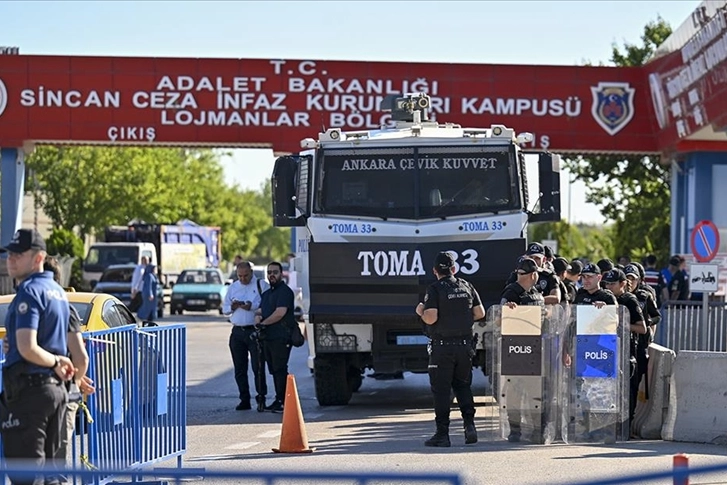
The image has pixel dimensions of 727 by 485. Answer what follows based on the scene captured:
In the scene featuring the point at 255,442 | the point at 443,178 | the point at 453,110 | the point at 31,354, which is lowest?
the point at 255,442

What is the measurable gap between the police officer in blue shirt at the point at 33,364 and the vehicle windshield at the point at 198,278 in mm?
39823

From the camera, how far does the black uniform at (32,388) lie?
791 centimetres

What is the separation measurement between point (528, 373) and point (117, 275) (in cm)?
3222

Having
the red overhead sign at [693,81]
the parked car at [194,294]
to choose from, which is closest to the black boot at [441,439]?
the red overhead sign at [693,81]

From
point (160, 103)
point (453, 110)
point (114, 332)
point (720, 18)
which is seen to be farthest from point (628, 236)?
point (114, 332)

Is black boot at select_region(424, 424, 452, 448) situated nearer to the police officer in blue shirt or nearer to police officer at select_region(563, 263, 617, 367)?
police officer at select_region(563, 263, 617, 367)

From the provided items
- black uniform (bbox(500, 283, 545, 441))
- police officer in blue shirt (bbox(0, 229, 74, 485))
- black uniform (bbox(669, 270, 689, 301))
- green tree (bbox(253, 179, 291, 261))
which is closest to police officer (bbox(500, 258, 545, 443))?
black uniform (bbox(500, 283, 545, 441))

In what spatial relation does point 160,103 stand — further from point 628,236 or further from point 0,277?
point 628,236

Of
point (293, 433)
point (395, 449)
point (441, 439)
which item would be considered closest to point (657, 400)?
point (441, 439)

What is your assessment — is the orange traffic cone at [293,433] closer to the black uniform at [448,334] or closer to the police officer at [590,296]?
the black uniform at [448,334]

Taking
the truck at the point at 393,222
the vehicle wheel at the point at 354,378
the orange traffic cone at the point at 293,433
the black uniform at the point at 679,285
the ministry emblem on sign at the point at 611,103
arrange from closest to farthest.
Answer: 1. the orange traffic cone at the point at 293,433
2. the truck at the point at 393,222
3. the vehicle wheel at the point at 354,378
4. the black uniform at the point at 679,285
5. the ministry emblem on sign at the point at 611,103

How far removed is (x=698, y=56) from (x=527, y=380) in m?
15.8

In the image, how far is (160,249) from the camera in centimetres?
5422

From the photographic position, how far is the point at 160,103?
34125 millimetres
